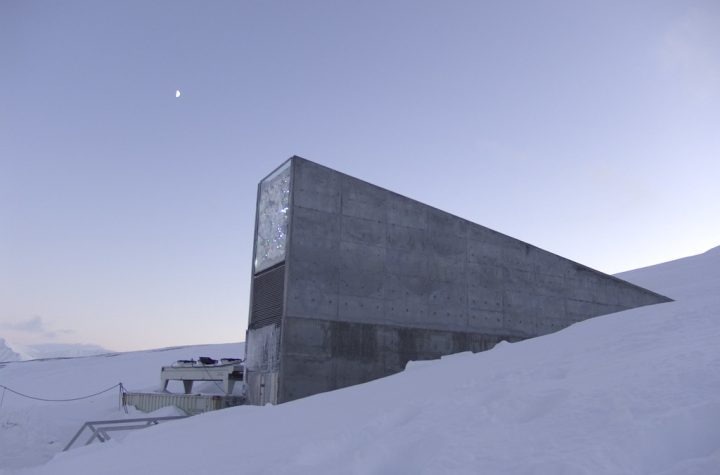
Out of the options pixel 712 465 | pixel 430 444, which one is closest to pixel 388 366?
pixel 430 444

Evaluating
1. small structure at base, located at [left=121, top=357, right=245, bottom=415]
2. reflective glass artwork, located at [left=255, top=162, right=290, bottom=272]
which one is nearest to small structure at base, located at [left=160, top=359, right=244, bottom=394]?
small structure at base, located at [left=121, top=357, right=245, bottom=415]

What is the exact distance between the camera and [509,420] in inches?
195

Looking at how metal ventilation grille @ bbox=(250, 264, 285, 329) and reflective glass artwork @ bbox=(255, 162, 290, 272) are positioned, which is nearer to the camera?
metal ventilation grille @ bbox=(250, 264, 285, 329)

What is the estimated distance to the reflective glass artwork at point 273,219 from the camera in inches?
649

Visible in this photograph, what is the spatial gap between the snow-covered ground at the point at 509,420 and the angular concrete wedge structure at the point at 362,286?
5.63 m

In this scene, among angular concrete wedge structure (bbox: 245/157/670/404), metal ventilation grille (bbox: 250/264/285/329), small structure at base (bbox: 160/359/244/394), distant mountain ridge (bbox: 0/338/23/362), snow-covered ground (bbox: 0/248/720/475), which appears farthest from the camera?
distant mountain ridge (bbox: 0/338/23/362)

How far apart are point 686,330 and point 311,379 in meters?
10.6

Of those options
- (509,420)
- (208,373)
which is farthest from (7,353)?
(509,420)

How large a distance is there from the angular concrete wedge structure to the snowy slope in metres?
6.73

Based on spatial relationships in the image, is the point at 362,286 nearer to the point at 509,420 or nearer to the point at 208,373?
the point at 208,373

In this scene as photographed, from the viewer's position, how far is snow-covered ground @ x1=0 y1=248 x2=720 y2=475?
4.00m

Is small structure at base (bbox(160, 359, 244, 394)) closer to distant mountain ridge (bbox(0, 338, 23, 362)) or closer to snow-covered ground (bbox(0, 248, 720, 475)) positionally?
snow-covered ground (bbox(0, 248, 720, 475))

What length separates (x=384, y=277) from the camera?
17.5 metres

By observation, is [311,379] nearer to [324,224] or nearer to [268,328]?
[268,328]
